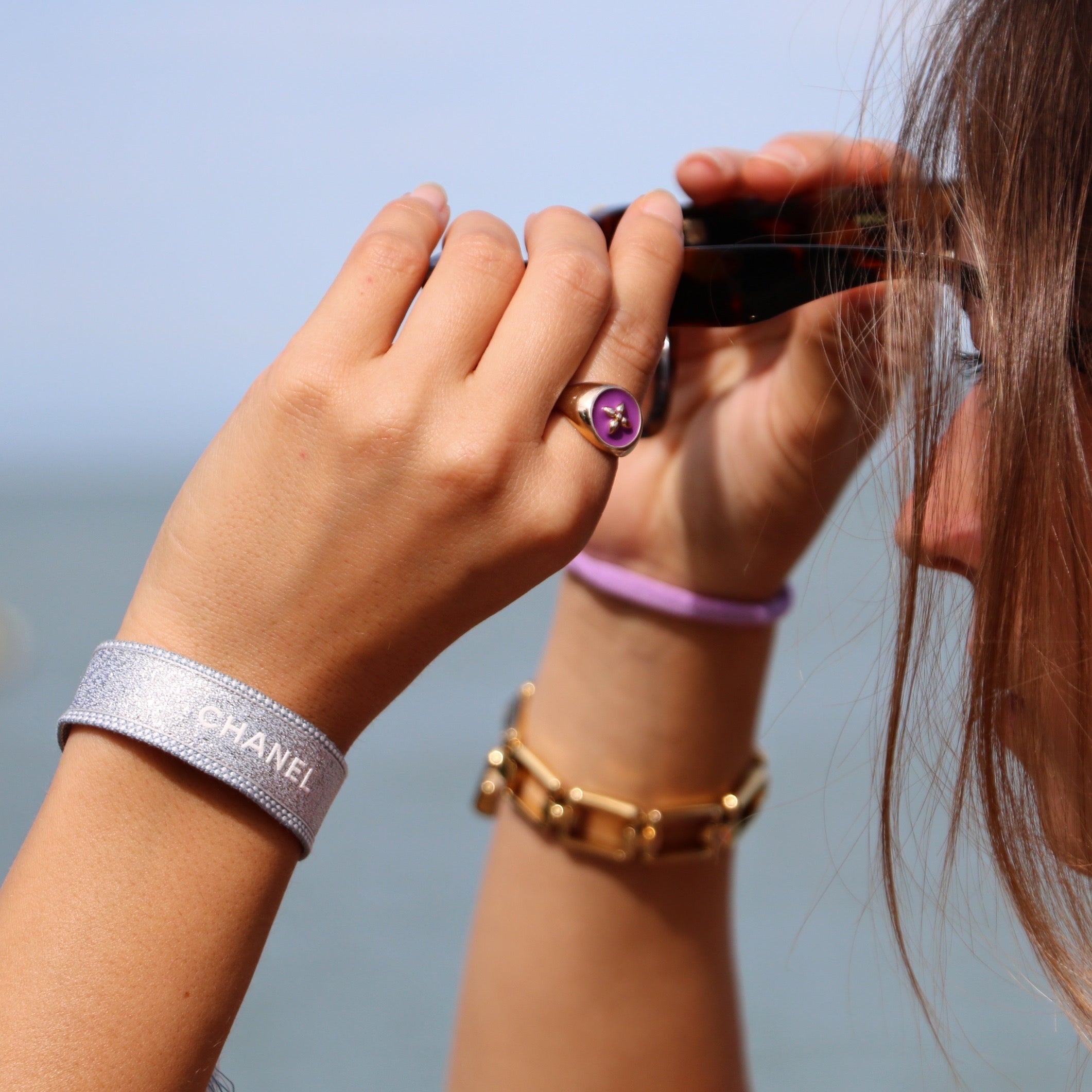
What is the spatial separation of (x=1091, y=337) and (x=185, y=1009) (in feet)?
1.93

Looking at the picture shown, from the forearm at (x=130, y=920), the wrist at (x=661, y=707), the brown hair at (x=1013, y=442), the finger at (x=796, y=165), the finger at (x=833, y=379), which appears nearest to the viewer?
the forearm at (x=130, y=920)

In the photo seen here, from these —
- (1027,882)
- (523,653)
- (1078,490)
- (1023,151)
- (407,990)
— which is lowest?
(407,990)

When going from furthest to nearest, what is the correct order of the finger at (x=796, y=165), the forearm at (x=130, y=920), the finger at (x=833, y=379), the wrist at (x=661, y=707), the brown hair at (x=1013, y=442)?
the wrist at (x=661, y=707)
the finger at (x=796, y=165)
the finger at (x=833, y=379)
the brown hair at (x=1013, y=442)
the forearm at (x=130, y=920)

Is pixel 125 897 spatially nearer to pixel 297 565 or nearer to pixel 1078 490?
pixel 297 565

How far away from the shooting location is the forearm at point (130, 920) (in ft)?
1.60

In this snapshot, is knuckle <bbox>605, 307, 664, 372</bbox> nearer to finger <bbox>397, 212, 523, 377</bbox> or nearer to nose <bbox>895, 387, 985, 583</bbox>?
finger <bbox>397, 212, 523, 377</bbox>

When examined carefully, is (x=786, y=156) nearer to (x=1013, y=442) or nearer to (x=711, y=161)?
(x=711, y=161)

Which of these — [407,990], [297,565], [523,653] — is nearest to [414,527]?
[297,565]

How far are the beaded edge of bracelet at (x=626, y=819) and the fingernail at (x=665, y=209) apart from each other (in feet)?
1.65

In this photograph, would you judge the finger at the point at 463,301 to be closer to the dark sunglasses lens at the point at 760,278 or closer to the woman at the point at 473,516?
the woman at the point at 473,516

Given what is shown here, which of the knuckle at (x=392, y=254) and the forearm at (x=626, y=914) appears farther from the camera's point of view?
the forearm at (x=626, y=914)

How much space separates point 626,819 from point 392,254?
21.3 inches

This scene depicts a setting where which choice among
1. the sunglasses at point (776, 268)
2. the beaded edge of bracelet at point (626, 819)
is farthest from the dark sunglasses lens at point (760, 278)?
the beaded edge of bracelet at point (626, 819)

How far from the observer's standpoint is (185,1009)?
509 millimetres
